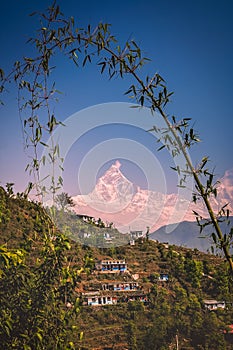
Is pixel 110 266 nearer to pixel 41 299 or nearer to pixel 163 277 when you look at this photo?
pixel 163 277

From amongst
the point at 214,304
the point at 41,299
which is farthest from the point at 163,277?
the point at 41,299

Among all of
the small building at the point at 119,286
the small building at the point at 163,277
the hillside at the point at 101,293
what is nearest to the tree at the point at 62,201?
the hillside at the point at 101,293

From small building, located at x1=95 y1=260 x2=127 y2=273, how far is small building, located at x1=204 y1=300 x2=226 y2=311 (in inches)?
148

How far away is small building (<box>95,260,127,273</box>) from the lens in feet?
49.9

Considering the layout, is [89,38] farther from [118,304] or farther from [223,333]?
[118,304]

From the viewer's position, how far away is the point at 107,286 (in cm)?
1477

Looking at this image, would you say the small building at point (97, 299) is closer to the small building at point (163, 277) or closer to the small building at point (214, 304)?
the small building at point (163, 277)

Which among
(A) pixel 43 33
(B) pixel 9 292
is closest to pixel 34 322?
(B) pixel 9 292

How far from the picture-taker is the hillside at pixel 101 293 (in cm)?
154

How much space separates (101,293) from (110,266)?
6.34 ft

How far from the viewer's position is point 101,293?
525 inches

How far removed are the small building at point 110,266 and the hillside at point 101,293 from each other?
41 millimetres

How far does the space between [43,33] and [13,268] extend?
1113mm

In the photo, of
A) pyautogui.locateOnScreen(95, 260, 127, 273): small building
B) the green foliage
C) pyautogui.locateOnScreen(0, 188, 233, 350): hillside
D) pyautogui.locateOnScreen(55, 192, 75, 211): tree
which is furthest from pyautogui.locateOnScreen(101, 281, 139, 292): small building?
the green foliage
